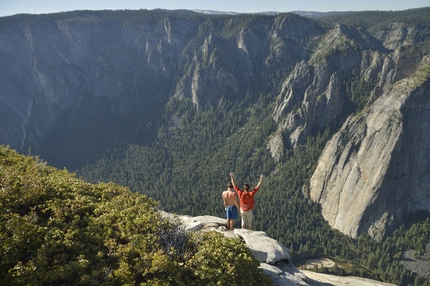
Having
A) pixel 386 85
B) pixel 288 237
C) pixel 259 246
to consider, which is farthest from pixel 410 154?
pixel 259 246

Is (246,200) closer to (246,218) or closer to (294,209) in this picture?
(246,218)

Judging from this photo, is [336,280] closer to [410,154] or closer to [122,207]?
[122,207]

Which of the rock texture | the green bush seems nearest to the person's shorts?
the green bush

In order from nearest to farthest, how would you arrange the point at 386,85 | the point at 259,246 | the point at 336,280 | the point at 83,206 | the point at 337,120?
the point at 83,206 → the point at 259,246 → the point at 336,280 → the point at 386,85 → the point at 337,120

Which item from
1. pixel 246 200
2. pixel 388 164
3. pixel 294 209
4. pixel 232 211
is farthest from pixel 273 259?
pixel 294 209

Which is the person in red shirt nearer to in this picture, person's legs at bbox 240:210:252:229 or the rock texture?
person's legs at bbox 240:210:252:229
